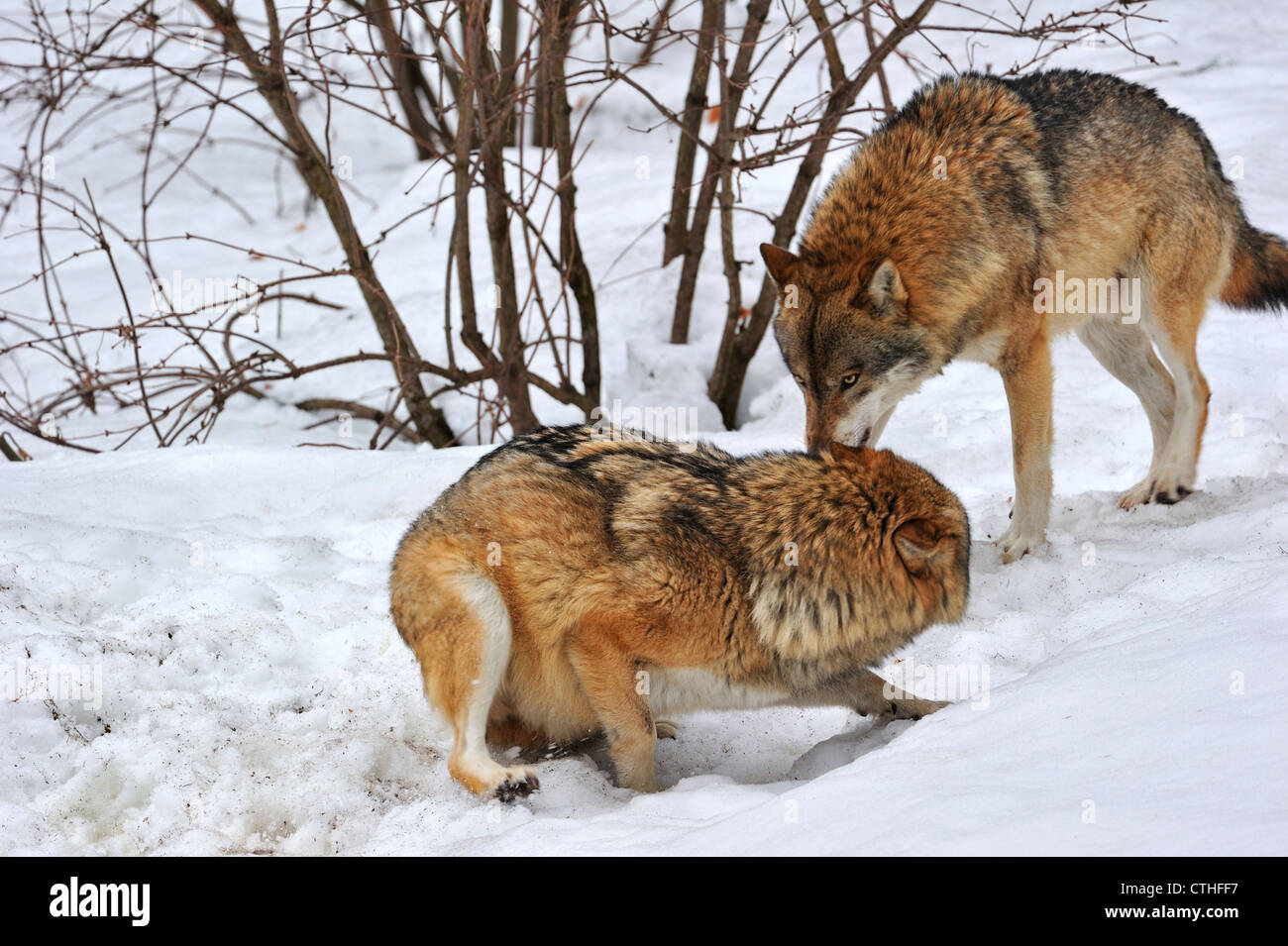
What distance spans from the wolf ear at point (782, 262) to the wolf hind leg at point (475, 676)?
240cm

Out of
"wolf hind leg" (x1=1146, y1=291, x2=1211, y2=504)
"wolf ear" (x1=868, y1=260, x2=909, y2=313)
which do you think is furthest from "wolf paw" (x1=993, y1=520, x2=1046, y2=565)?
"wolf ear" (x1=868, y1=260, x2=909, y2=313)

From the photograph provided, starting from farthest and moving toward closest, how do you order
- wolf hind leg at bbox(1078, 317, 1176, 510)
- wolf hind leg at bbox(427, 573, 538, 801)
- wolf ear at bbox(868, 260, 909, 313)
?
wolf hind leg at bbox(1078, 317, 1176, 510) → wolf ear at bbox(868, 260, 909, 313) → wolf hind leg at bbox(427, 573, 538, 801)

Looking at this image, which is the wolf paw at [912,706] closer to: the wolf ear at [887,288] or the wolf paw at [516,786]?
the wolf paw at [516,786]

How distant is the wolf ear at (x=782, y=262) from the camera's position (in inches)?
208

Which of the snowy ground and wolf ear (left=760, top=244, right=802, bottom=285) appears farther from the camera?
wolf ear (left=760, top=244, right=802, bottom=285)

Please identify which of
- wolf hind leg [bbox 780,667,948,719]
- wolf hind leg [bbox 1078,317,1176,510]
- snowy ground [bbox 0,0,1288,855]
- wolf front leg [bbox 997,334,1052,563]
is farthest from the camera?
wolf hind leg [bbox 1078,317,1176,510]

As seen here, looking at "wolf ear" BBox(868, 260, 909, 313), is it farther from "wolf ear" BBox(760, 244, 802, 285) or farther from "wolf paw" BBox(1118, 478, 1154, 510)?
"wolf paw" BBox(1118, 478, 1154, 510)

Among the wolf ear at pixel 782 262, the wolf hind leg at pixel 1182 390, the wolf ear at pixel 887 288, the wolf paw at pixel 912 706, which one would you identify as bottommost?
the wolf paw at pixel 912 706

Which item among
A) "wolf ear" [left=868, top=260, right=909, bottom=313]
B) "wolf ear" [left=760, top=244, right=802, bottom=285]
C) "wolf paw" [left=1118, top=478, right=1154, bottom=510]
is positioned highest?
"wolf ear" [left=760, top=244, right=802, bottom=285]

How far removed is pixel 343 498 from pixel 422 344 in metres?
3.59

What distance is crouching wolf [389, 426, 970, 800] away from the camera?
3.60 meters

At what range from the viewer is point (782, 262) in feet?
17.5

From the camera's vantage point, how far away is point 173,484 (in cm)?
580

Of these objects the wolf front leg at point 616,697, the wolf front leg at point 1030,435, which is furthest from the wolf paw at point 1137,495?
the wolf front leg at point 616,697
